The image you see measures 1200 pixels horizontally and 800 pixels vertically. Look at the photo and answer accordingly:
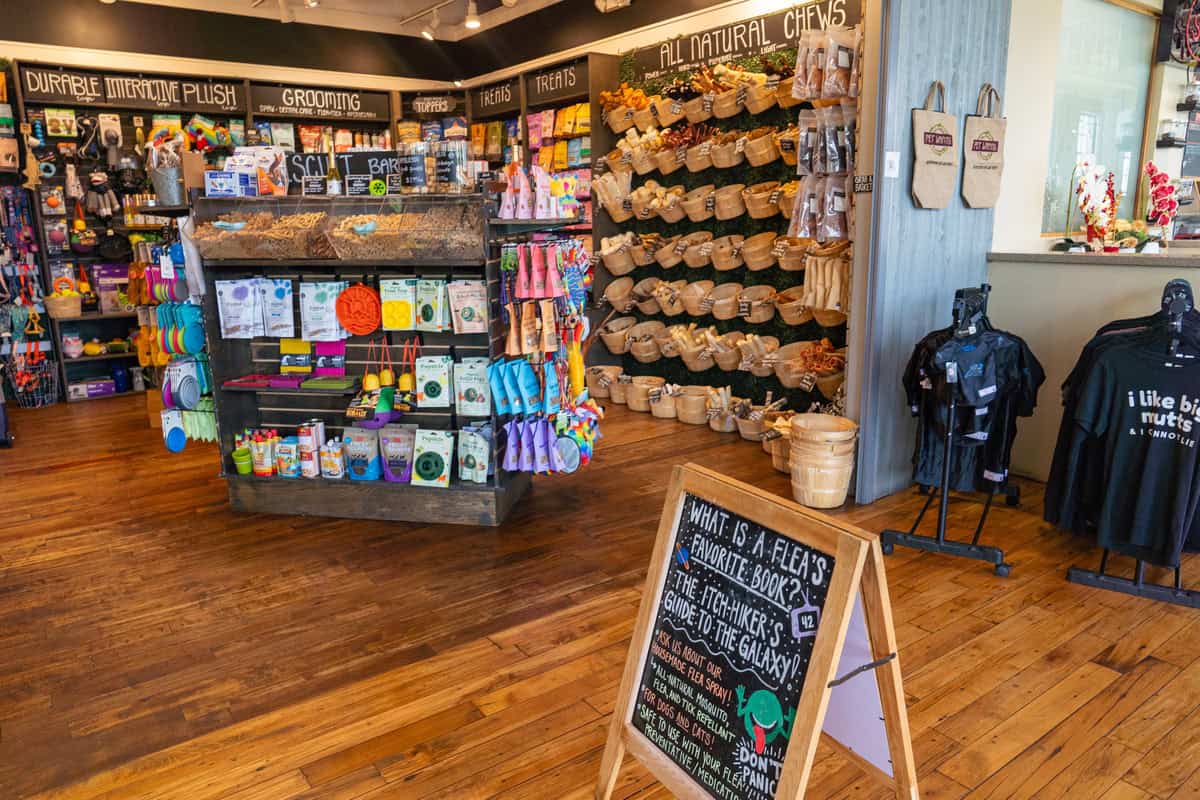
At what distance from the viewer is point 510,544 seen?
3809mm

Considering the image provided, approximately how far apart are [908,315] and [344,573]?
308cm

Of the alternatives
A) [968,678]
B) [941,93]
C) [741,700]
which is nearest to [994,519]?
[968,678]

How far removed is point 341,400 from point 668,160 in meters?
3.14

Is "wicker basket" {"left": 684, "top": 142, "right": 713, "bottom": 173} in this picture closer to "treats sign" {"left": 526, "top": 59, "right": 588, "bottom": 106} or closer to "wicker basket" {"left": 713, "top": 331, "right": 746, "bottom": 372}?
"wicker basket" {"left": 713, "top": 331, "right": 746, "bottom": 372}

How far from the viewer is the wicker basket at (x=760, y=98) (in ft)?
17.4

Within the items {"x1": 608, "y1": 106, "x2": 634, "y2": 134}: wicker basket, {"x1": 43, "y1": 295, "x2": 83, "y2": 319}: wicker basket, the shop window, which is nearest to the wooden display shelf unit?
{"x1": 608, "y1": 106, "x2": 634, "y2": 134}: wicker basket

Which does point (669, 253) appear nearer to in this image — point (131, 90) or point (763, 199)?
point (763, 199)

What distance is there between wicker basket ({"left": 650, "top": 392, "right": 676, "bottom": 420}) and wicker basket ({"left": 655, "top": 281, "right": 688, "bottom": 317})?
2.12ft

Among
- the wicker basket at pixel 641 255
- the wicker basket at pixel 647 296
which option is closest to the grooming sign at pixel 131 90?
the wicker basket at pixel 641 255

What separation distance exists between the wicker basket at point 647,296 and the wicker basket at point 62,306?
16.2 feet

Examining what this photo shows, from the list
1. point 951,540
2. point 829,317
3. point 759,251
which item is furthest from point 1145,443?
point 759,251

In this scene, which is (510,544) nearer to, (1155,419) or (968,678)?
(968,678)

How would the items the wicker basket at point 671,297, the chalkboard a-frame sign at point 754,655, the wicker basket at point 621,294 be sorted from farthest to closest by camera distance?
the wicker basket at point 621,294 < the wicker basket at point 671,297 < the chalkboard a-frame sign at point 754,655

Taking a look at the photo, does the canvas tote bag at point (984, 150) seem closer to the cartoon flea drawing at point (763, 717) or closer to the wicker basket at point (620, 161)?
the wicker basket at point (620, 161)
